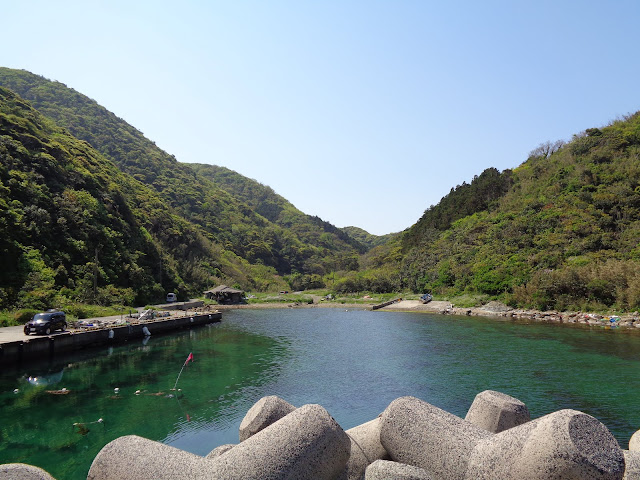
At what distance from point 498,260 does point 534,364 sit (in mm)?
40756

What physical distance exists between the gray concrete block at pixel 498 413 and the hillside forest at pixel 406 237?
35790 millimetres

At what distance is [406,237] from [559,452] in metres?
106

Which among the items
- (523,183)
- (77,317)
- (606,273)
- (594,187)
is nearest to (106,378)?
(77,317)

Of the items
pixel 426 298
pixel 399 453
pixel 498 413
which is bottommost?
pixel 426 298

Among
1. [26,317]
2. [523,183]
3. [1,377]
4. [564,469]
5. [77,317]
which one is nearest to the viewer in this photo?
[564,469]

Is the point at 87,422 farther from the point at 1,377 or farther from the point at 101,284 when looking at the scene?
the point at 101,284

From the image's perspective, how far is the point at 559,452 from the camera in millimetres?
3432

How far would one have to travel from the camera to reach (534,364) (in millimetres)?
23031

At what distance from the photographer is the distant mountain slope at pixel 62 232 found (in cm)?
3638

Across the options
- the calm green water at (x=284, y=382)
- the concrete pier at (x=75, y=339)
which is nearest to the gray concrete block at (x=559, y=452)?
the calm green water at (x=284, y=382)

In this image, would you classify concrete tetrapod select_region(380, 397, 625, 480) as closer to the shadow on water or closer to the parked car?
the shadow on water

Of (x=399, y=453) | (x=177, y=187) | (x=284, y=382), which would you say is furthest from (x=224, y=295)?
(x=399, y=453)

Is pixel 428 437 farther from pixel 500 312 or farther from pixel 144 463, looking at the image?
pixel 500 312

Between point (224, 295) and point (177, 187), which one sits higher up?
point (177, 187)
